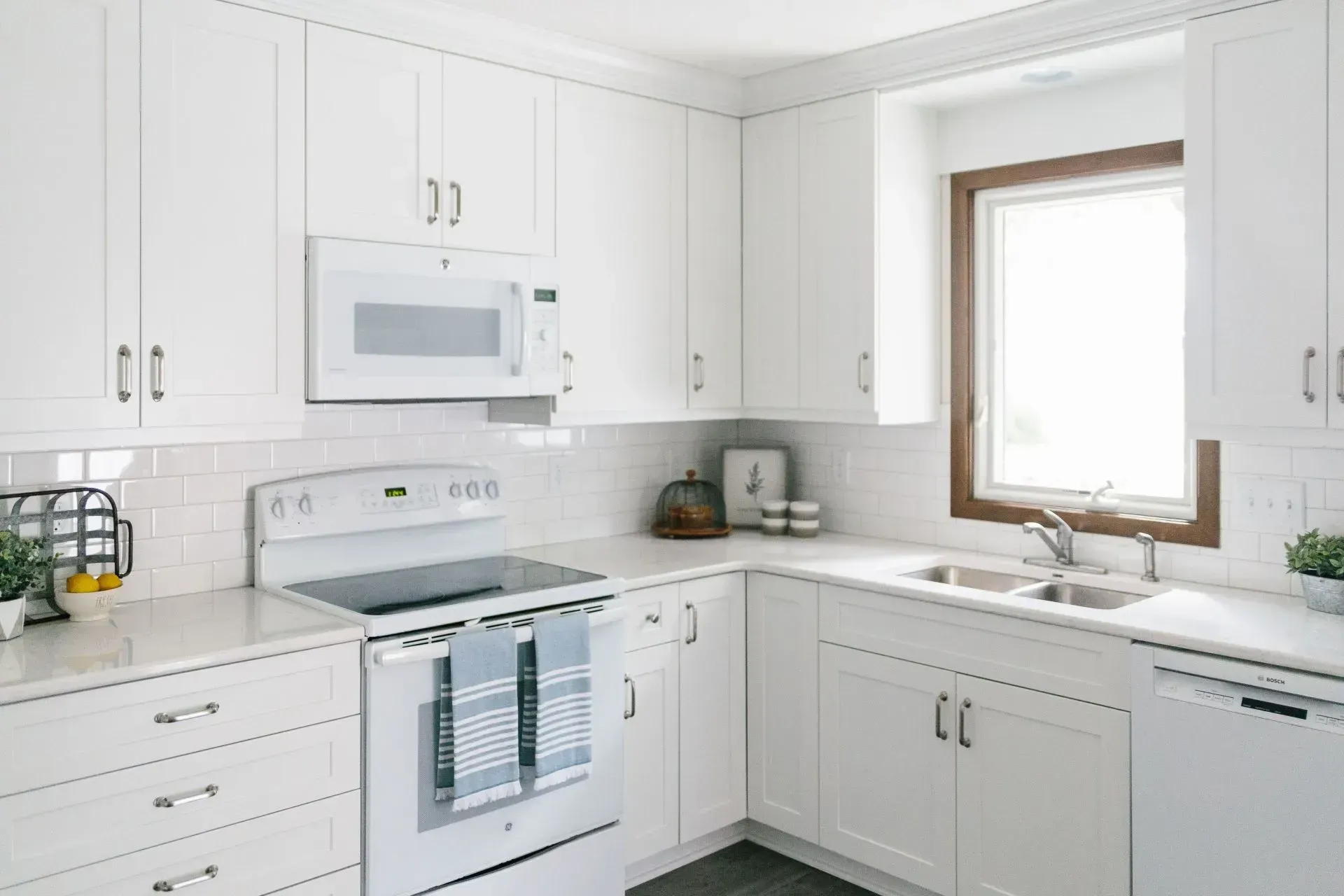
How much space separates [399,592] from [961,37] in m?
2.21

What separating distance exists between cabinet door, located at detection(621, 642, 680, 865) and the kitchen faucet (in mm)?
1149

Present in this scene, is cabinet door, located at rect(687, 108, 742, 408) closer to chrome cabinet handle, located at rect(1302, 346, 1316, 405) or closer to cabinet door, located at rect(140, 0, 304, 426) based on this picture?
cabinet door, located at rect(140, 0, 304, 426)

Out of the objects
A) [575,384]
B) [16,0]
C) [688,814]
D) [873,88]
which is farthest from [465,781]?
[873,88]

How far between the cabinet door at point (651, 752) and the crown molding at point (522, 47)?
1.74 m

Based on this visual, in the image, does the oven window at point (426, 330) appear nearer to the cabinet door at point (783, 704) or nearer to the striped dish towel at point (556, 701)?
the striped dish towel at point (556, 701)

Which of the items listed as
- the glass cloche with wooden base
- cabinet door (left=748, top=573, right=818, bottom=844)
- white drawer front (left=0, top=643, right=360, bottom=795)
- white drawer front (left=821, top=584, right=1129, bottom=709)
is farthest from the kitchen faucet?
white drawer front (left=0, top=643, right=360, bottom=795)

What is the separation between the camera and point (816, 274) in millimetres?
3625

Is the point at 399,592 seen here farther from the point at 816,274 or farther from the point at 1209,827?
the point at 1209,827

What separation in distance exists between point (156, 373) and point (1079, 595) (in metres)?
2.51

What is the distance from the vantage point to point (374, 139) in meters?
2.86

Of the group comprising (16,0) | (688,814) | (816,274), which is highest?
(16,0)

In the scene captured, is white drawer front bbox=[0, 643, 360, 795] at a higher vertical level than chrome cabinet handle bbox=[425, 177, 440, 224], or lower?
lower

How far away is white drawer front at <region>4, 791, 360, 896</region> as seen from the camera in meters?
2.12

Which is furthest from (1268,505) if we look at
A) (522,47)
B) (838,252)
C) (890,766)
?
(522,47)
